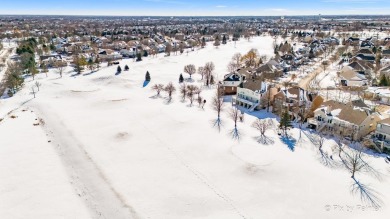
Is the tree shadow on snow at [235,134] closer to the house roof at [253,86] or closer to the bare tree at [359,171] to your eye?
the house roof at [253,86]

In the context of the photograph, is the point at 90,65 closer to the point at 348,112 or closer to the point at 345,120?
the point at 348,112

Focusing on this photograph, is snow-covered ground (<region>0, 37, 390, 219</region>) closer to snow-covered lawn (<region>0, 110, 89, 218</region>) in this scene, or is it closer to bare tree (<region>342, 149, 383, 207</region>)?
snow-covered lawn (<region>0, 110, 89, 218</region>)

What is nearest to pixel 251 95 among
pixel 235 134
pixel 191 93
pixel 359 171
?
pixel 191 93

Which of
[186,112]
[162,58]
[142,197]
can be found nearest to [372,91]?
[186,112]

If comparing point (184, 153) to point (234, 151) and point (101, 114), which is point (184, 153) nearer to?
point (234, 151)

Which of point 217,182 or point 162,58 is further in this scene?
point 162,58

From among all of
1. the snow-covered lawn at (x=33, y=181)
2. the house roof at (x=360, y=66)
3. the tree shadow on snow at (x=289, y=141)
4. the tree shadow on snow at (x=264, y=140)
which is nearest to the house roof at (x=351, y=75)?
the house roof at (x=360, y=66)
